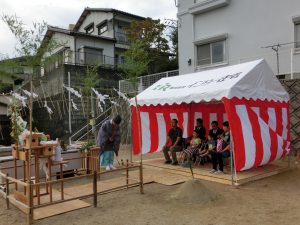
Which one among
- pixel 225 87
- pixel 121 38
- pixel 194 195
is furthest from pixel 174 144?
pixel 121 38

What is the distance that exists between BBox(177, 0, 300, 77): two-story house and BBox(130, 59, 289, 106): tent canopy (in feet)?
13.3

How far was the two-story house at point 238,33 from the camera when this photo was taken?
Result: 38.1 ft

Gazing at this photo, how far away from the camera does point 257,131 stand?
7230 millimetres

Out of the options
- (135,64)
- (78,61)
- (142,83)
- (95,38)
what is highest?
(95,38)

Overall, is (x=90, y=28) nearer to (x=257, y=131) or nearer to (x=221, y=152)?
(x=221, y=152)

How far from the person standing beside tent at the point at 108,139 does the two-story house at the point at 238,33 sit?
6675 millimetres

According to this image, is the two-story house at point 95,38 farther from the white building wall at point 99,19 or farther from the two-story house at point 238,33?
the two-story house at point 238,33

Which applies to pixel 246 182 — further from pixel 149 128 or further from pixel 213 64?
pixel 213 64

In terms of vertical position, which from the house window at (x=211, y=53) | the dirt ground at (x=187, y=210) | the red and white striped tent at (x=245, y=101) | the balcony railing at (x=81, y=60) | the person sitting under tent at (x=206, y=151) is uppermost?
the balcony railing at (x=81, y=60)

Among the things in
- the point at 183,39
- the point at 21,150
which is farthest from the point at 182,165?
the point at 183,39

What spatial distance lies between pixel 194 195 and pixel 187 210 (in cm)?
51

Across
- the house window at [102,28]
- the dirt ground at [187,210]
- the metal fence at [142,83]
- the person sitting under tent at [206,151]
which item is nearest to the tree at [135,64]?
the metal fence at [142,83]

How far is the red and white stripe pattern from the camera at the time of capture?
6.73 m

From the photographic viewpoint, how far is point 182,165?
855 cm
